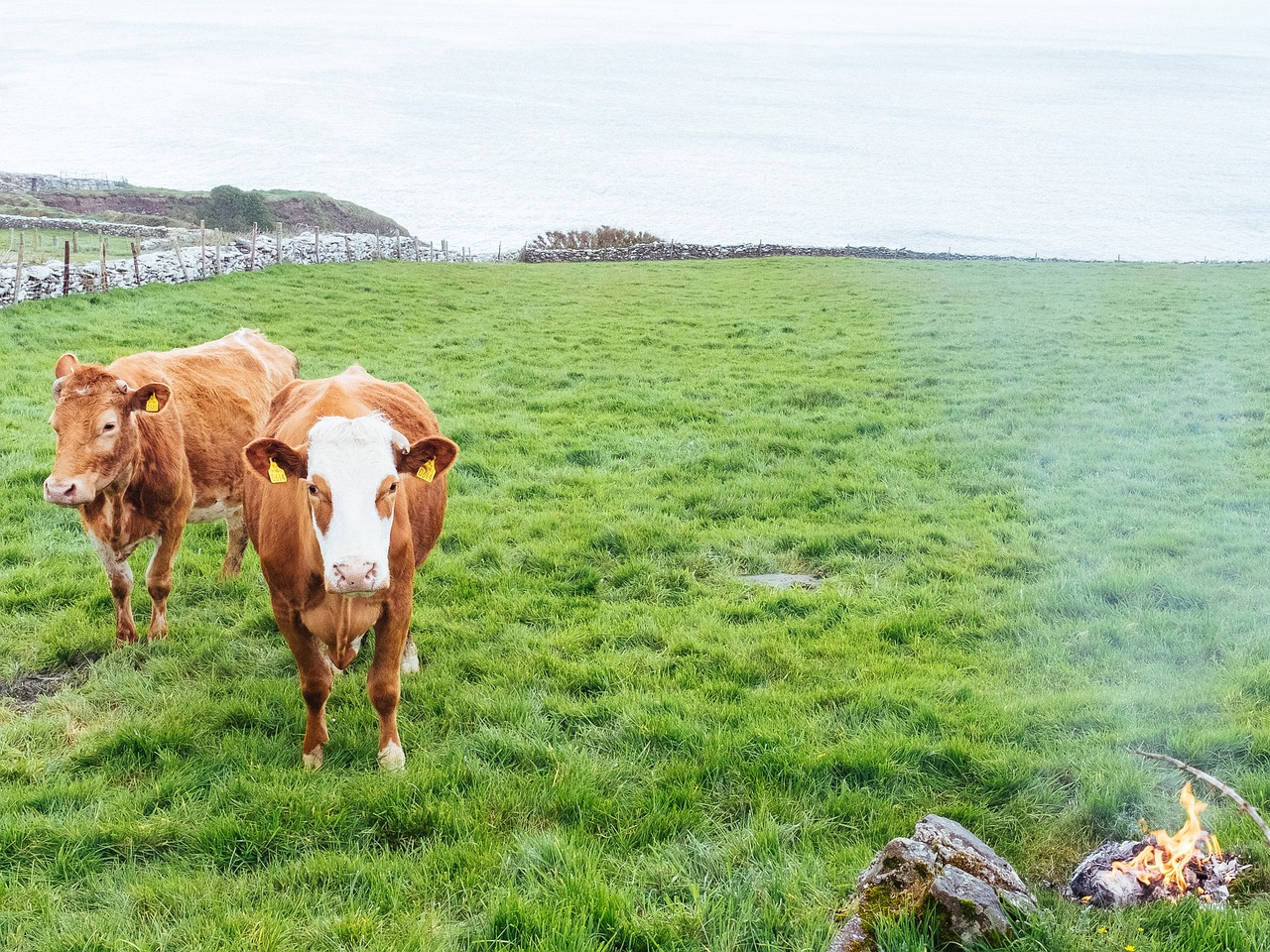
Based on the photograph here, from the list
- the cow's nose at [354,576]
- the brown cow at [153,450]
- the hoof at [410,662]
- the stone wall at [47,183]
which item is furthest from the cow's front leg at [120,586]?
the stone wall at [47,183]

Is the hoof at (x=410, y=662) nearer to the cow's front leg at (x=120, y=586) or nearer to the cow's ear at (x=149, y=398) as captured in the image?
the cow's front leg at (x=120, y=586)

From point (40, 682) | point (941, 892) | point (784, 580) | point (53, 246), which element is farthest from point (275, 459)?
point (53, 246)

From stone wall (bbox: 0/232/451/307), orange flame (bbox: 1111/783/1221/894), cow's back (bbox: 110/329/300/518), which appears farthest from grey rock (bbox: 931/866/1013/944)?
stone wall (bbox: 0/232/451/307)

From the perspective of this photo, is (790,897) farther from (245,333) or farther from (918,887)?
(245,333)

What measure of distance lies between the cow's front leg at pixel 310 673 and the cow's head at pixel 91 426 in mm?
1734

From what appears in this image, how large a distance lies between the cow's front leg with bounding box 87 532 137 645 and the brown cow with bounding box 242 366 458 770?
1206mm

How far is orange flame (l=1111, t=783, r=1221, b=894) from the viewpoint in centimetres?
347

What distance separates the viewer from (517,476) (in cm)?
1002

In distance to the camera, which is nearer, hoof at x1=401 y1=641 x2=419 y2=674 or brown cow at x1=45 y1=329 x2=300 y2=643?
brown cow at x1=45 y1=329 x2=300 y2=643

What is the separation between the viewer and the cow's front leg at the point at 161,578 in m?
6.10

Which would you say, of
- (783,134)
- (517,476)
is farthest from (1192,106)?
(517,476)

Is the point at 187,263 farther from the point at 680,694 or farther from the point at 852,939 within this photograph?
the point at 852,939

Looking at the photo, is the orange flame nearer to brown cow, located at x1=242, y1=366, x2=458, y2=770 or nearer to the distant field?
brown cow, located at x1=242, y1=366, x2=458, y2=770

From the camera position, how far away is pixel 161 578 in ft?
20.1
